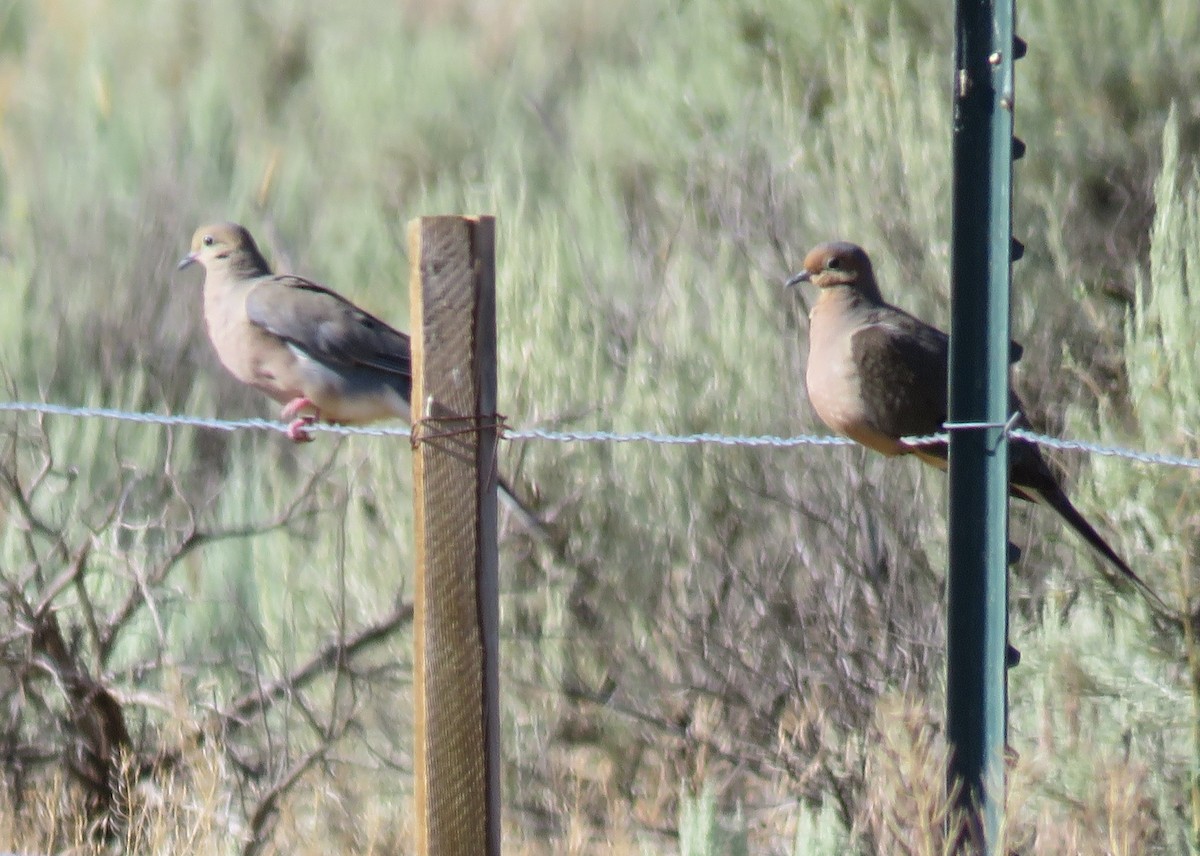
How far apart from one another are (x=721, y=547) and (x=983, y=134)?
2844mm

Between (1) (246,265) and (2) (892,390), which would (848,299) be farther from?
(1) (246,265)

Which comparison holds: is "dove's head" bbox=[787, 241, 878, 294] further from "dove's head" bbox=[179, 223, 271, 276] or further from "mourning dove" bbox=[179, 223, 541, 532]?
"dove's head" bbox=[179, 223, 271, 276]

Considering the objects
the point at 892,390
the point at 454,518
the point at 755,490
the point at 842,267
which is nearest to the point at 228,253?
the point at 755,490

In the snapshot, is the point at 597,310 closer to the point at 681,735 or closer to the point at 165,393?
the point at 681,735

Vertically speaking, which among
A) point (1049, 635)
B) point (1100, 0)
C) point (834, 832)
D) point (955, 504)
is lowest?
point (834, 832)

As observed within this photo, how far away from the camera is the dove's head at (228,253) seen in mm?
6082

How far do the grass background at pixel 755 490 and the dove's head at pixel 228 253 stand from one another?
768mm

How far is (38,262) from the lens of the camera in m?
7.86

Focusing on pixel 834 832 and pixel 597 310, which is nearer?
pixel 834 832

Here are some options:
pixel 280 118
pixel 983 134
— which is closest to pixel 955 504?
pixel 983 134

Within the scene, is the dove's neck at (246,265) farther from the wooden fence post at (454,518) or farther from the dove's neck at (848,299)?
the wooden fence post at (454,518)

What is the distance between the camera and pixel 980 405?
10.0 ft

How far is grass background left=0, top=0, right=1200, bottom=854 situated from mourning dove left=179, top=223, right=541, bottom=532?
0.37 m

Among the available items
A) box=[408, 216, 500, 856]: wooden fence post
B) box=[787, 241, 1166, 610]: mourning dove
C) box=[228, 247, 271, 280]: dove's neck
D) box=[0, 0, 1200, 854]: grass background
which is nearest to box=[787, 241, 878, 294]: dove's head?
box=[787, 241, 1166, 610]: mourning dove
